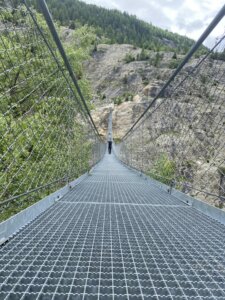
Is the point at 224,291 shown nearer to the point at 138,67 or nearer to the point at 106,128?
the point at 106,128

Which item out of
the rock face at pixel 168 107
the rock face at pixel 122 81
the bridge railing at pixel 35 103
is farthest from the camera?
the rock face at pixel 122 81

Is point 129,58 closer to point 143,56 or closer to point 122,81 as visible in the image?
point 143,56

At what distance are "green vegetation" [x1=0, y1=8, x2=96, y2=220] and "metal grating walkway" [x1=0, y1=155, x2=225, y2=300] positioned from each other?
0.37 meters

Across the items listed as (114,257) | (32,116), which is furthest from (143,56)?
(114,257)

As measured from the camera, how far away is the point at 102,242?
3.24 feet

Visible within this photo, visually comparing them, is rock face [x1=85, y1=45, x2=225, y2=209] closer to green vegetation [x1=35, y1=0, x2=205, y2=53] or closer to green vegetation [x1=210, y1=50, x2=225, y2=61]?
green vegetation [x1=210, y1=50, x2=225, y2=61]

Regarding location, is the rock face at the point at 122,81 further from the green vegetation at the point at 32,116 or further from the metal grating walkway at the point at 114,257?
the metal grating walkway at the point at 114,257

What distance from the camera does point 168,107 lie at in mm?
2771

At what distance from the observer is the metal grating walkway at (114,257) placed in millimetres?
683

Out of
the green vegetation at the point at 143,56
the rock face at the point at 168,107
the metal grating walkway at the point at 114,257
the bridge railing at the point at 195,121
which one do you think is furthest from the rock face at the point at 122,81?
the metal grating walkway at the point at 114,257

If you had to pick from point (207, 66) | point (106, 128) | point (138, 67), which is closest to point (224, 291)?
point (207, 66)

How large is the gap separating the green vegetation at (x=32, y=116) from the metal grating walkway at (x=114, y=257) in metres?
0.37

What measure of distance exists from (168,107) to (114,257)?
6.91ft

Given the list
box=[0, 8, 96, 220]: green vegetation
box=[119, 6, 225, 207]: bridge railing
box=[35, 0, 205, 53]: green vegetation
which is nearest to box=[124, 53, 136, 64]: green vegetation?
box=[35, 0, 205, 53]: green vegetation
